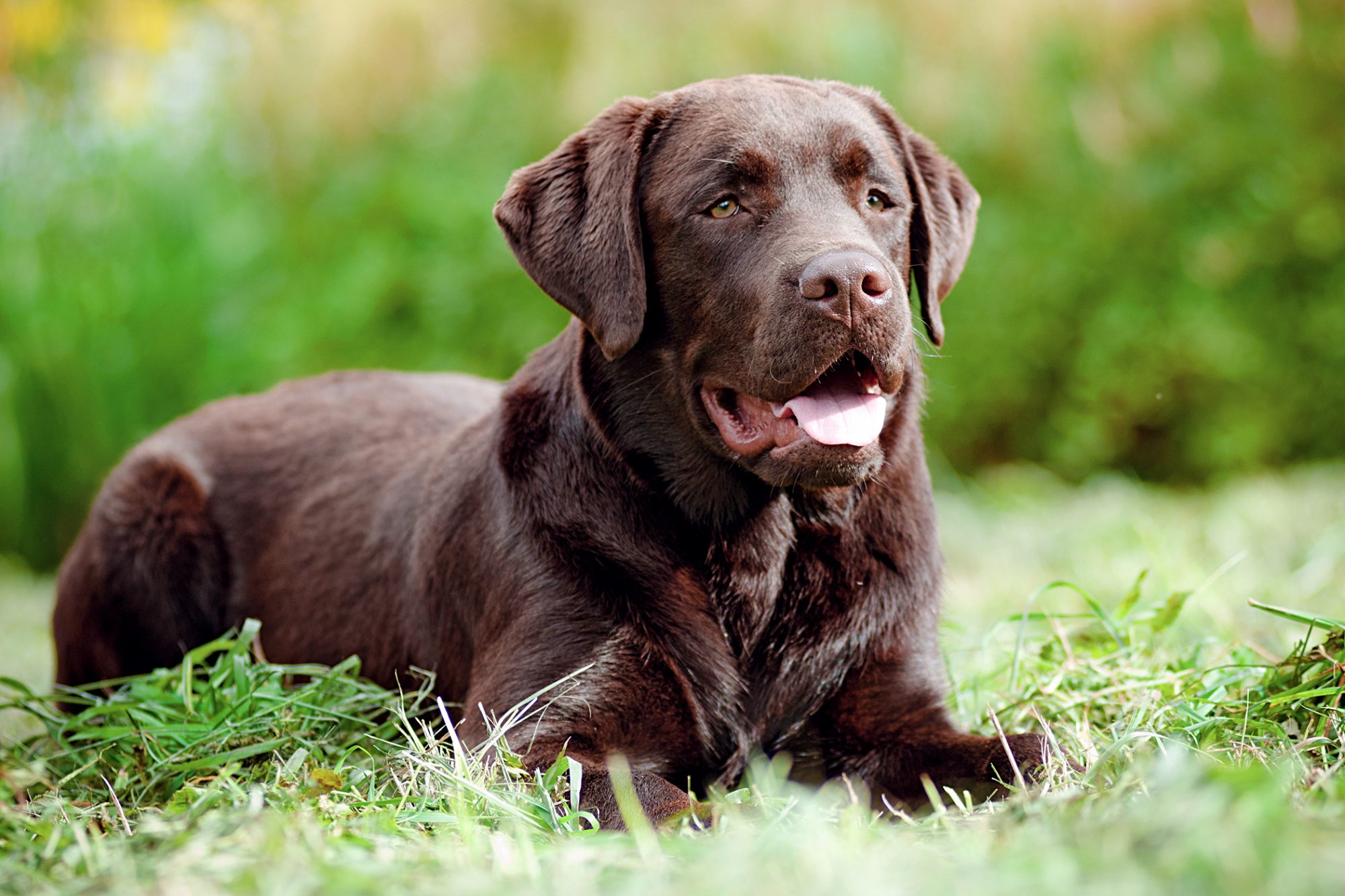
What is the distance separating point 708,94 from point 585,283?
610 mm

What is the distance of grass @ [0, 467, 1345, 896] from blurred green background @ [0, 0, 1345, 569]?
293 centimetres

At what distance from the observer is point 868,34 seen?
8.12m

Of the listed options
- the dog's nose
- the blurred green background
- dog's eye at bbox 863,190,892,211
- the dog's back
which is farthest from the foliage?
the blurred green background

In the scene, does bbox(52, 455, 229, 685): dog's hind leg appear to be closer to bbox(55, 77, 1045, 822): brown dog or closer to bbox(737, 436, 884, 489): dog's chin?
bbox(55, 77, 1045, 822): brown dog

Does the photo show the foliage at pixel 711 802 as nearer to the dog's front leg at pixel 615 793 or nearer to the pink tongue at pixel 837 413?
the dog's front leg at pixel 615 793

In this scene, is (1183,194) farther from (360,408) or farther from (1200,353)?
(360,408)

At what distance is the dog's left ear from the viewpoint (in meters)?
3.45

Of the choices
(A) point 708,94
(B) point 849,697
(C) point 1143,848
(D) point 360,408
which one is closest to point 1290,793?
(C) point 1143,848

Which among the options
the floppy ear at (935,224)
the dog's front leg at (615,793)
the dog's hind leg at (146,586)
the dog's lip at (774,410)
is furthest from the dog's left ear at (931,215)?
the dog's hind leg at (146,586)

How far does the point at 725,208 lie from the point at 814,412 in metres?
0.55

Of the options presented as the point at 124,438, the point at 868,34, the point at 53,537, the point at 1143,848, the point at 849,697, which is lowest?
the point at 53,537

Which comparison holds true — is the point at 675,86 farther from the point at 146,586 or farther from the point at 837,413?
the point at 837,413

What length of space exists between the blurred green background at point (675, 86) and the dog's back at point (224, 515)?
10.9 feet

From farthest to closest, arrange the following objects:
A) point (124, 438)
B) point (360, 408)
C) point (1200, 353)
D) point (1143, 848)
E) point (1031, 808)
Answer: point (124, 438) → point (1200, 353) → point (360, 408) → point (1031, 808) → point (1143, 848)
